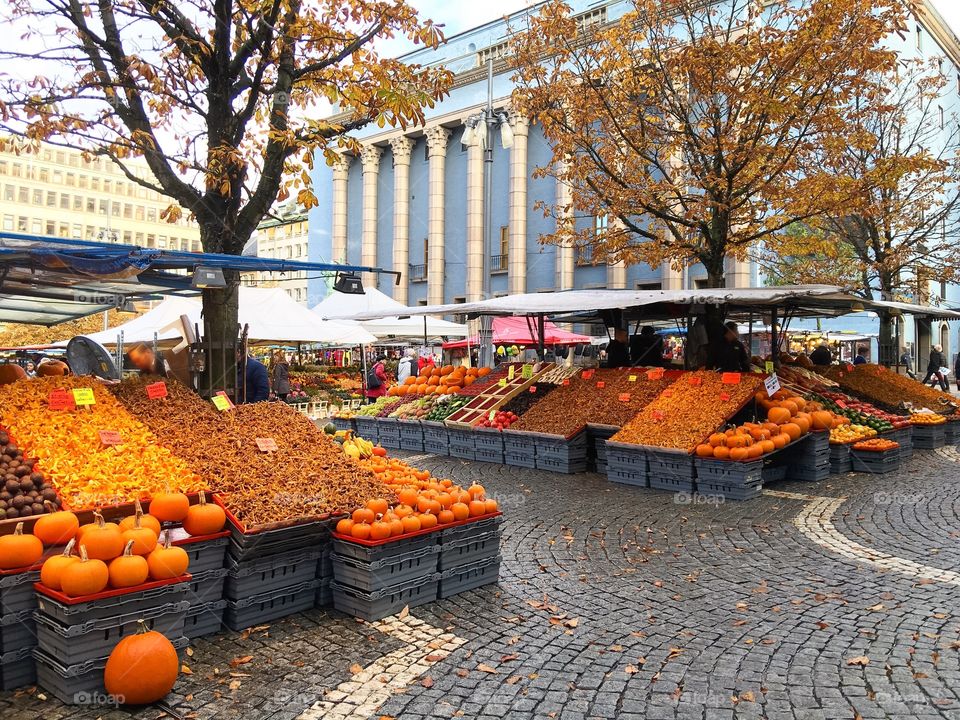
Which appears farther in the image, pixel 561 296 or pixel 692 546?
pixel 561 296

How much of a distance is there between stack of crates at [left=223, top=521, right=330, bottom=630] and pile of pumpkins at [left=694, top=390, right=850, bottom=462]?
5713mm

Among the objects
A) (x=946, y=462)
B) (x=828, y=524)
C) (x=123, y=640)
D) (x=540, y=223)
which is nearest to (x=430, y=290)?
(x=540, y=223)

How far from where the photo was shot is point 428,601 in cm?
541

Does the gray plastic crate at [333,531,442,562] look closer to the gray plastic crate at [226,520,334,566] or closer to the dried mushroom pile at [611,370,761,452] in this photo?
the gray plastic crate at [226,520,334,566]

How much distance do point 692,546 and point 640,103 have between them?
10.2 m

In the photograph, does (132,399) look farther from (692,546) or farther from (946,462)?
(946,462)

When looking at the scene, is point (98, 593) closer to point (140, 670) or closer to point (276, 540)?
point (140, 670)

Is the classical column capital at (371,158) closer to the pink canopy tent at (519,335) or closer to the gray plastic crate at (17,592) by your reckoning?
the pink canopy tent at (519,335)

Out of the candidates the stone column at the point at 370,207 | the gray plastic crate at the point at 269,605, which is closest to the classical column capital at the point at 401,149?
the stone column at the point at 370,207

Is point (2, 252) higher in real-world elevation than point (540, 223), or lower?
lower

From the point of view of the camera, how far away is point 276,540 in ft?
16.2

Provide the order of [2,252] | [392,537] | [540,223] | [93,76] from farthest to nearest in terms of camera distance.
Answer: [540,223] < [93,76] < [2,252] < [392,537]

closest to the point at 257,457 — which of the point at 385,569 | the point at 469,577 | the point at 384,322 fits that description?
the point at 385,569

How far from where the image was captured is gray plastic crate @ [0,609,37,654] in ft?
13.1
